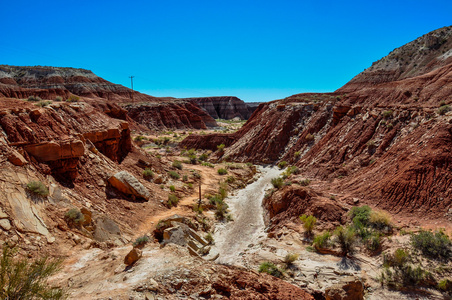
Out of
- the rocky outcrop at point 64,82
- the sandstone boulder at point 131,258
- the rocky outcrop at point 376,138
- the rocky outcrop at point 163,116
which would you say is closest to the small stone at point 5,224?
the sandstone boulder at point 131,258

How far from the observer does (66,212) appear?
34.3 ft

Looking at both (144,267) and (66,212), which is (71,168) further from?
(144,267)

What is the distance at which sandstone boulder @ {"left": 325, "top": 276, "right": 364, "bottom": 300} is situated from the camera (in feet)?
25.4

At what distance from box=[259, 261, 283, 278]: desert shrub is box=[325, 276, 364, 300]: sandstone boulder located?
201 cm

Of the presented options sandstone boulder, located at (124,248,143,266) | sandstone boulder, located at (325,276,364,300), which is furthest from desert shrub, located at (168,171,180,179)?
sandstone boulder, located at (325,276,364,300)

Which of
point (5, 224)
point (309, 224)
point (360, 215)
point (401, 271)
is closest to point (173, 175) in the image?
point (309, 224)

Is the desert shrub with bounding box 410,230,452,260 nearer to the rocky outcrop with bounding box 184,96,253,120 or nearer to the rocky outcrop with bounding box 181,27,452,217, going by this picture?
the rocky outcrop with bounding box 181,27,452,217

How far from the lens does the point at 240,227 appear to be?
16.0 metres

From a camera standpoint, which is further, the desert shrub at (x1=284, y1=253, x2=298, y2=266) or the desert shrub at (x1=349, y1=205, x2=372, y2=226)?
the desert shrub at (x1=349, y1=205, x2=372, y2=226)

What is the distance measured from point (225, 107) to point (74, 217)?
357 feet

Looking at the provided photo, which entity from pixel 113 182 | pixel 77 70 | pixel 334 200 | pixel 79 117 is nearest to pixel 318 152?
pixel 334 200

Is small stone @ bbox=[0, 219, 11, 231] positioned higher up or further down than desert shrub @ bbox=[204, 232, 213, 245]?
higher up

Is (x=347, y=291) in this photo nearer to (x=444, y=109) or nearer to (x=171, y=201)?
A: (x=171, y=201)

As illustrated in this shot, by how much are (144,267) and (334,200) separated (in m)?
11.5
